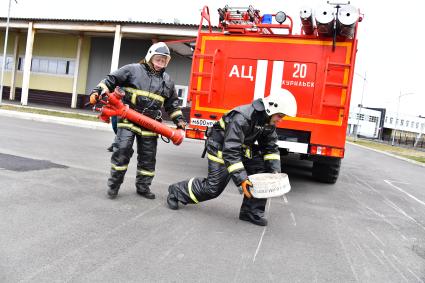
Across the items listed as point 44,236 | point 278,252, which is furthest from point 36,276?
point 278,252

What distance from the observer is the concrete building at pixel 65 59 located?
2247cm

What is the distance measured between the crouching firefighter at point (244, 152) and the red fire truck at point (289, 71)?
2.05m

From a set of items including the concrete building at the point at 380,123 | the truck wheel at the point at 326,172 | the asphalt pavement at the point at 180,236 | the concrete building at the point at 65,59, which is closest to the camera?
the asphalt pavement at the point at 180,236

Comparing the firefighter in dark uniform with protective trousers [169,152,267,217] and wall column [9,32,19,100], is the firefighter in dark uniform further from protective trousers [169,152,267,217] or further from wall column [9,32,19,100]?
wall column [9,32,19,100]

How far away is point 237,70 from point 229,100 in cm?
54

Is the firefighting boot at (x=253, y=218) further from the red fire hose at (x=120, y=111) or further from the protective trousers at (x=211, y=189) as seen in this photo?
the red fire hose at (x=120, y=111)

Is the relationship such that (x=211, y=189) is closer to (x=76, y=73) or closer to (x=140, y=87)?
(x=140, y=87)

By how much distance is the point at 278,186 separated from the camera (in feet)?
13.1

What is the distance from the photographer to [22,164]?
6117mm

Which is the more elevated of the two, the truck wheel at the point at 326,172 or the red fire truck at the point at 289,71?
the red fire truck at the point at 289,71

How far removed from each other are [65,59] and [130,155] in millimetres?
23405

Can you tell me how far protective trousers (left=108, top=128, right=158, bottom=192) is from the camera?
463 cm

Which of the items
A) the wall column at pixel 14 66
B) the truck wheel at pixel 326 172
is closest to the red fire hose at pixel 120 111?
the truck wheel at pixel 326 172

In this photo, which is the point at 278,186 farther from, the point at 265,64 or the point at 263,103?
the point at 265,64
